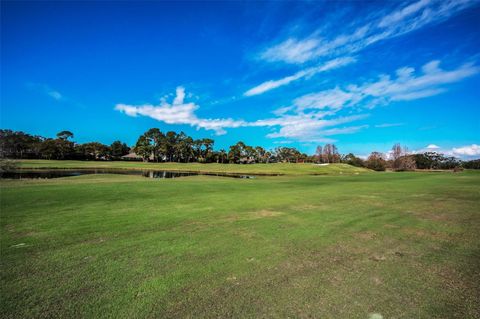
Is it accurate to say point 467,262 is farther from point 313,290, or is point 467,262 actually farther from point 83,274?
point 83,274

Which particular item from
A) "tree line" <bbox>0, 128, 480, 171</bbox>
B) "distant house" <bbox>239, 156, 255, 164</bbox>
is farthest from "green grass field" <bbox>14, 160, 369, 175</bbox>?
"distant house" <bbox>239, 156, 255, 164</bbox>

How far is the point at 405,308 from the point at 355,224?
15.4 ft

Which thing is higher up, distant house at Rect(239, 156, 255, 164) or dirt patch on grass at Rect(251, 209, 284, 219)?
distant house at Rect(239, 156, 255, 164)

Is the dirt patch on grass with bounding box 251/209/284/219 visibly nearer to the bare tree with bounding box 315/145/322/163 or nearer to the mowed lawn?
the mowed lawn

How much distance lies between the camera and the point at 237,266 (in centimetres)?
462

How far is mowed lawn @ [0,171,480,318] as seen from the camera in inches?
133

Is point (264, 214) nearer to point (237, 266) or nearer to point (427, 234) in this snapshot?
Result: point (237, 266)

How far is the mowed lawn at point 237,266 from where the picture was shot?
3.38 metres

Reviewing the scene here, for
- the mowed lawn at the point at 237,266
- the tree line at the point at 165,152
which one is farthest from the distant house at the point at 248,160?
the mowed lawn at the point at 237,266

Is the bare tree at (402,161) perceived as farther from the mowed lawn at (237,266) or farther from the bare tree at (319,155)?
the mowed lawn at (237,266)

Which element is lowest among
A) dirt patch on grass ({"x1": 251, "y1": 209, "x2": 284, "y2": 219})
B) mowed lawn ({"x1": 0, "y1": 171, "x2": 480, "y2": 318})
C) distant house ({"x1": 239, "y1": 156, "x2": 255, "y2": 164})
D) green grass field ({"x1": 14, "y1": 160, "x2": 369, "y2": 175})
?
mowed lawn ({"x1": 0, "y1": 171, "x2": 480, "y2": 318})

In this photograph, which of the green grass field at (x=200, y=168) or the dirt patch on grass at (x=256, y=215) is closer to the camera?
the dirt patch on grass at (x=256, y=215)

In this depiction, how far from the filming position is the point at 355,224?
25.7 ft

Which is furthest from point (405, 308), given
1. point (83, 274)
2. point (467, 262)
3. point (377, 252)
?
point (83, 274)
